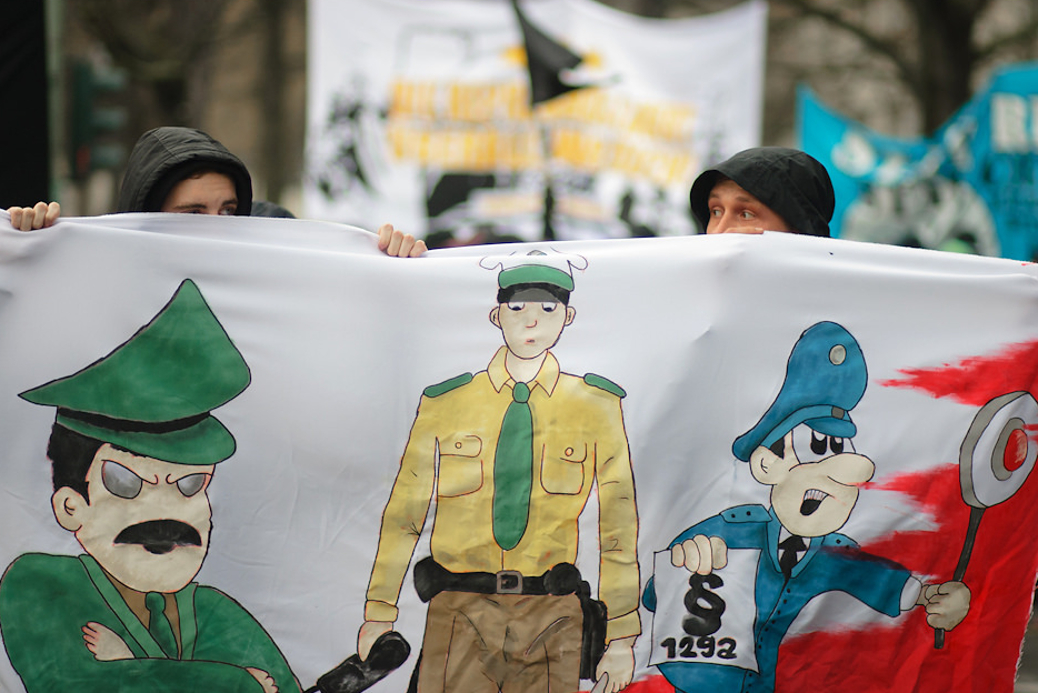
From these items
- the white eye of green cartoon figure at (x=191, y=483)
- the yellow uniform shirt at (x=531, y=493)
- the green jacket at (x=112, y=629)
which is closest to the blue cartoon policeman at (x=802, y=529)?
the yellow uniform shirt at (x=531, y=493)

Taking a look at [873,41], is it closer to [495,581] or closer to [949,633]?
[949,633]

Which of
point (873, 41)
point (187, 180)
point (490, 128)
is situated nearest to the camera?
point (187, 180)

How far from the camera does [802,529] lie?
2.84 metres

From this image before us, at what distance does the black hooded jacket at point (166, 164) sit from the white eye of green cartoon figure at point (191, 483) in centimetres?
74

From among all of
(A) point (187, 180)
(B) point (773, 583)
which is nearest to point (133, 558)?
(A) point (187, 180)

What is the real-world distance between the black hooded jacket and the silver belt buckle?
120 centimetres

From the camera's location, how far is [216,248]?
2916 millimetres

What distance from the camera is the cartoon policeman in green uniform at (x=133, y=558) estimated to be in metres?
2.67

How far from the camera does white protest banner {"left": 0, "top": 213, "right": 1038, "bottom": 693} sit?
2.71 meters

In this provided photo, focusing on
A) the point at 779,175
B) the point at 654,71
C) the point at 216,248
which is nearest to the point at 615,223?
the point at 654,71

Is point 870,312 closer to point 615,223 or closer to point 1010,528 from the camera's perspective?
point 1010,528

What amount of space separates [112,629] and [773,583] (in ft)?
5.02

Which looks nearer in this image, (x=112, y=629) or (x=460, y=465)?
(x=112, y=629)

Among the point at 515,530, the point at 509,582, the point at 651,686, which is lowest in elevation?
the point at 651,686
